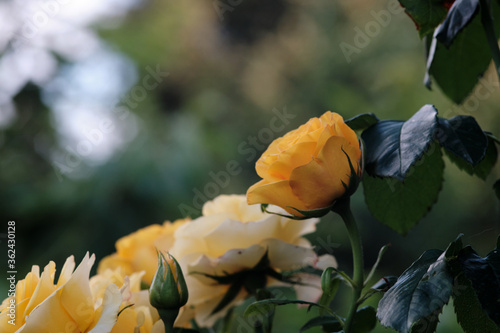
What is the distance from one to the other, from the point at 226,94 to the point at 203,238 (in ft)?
7.91

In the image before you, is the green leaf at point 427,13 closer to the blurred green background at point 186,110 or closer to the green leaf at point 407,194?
the green leaf at point 407,194

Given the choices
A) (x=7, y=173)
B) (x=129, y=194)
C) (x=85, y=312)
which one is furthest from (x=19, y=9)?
(x=85, y=312)

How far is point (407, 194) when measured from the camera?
26 centimetres

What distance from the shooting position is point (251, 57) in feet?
9.04

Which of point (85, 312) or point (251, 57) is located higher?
point (85, 312)

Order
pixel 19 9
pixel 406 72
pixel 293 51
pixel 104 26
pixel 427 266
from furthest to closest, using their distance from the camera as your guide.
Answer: pixel 293 51
pixel 104 26
pixel 406 72
pixel 19 9
pixel 427 266

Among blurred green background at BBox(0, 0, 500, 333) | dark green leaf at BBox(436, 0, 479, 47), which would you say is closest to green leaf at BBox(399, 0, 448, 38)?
dark green leaf at BBox(436, 0, 479, 47)

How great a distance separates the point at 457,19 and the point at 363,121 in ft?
0.20

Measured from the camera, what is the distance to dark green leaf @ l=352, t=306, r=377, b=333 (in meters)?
0.24

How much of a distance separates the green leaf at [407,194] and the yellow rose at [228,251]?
3cm

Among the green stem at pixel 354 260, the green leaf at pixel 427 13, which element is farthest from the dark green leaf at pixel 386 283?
the green leaf at pixel 427 13

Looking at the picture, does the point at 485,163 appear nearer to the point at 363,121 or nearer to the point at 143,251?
the point at 363,121

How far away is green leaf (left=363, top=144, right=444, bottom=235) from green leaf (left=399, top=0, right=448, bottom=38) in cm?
6

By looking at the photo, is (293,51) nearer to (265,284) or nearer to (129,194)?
(129,194)
